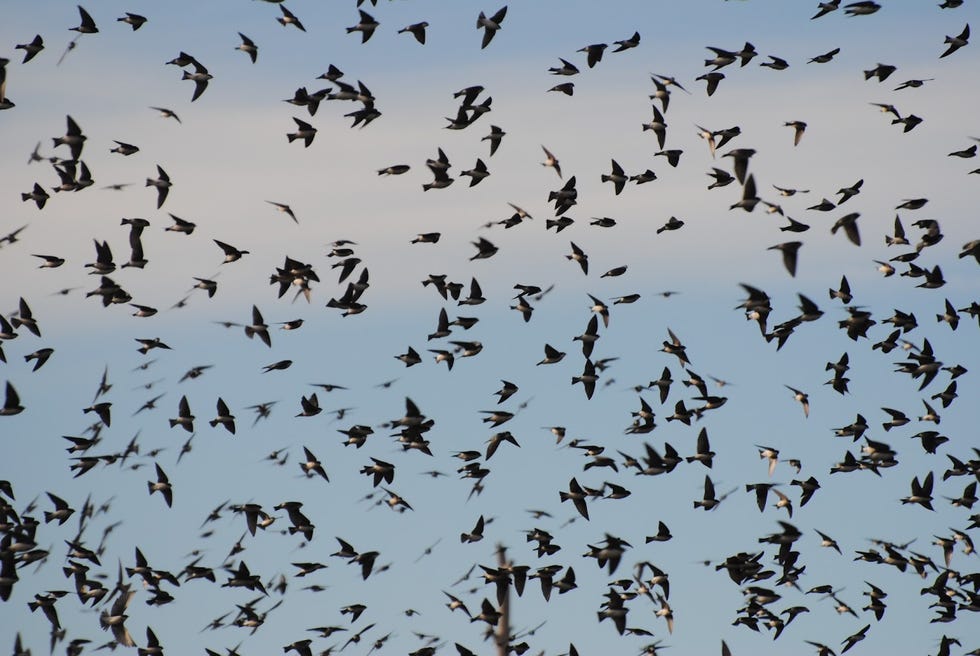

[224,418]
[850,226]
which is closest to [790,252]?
[850,226]

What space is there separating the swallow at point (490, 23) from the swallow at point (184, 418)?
1438cm

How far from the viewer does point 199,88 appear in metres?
53.8

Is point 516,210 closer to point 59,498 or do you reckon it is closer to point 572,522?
point 572,522

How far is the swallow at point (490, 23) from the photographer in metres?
53.7

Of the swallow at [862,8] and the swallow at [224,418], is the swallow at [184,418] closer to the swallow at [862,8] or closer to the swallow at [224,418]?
the swallow at [224,418]

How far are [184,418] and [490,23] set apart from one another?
596 inches

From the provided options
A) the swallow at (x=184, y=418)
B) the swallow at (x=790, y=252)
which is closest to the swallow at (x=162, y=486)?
the swallow at (x=184, y=418)

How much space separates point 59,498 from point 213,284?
26.3ft

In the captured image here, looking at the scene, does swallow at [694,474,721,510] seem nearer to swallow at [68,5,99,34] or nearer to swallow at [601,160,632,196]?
swallow at [601,160,632,196]

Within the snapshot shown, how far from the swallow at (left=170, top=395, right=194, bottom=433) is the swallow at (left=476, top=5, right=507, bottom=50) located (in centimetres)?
1438

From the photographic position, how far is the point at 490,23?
177 ft

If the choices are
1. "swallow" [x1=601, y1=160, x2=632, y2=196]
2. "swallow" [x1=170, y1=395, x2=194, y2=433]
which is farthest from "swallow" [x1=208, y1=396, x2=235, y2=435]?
"swallow" [x1=601, y1=160, x2=632, y2=196]

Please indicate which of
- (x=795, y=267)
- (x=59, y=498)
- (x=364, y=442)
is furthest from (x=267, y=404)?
(x=795, y=267)

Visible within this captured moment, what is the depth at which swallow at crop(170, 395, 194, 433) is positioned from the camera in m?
54.2
